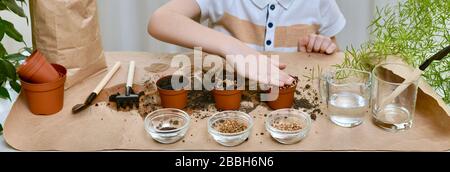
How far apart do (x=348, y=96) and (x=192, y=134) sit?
0.34 metres

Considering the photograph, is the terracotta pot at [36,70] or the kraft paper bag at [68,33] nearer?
the terracotta pot at [36,70]

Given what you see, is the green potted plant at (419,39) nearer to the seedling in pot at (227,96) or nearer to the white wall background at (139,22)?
the seedling in pot at (227,96)

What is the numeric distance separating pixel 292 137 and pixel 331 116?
13 cm

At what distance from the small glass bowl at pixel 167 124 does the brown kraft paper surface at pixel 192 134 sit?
0.05 feet

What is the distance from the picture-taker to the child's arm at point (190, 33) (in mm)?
1233

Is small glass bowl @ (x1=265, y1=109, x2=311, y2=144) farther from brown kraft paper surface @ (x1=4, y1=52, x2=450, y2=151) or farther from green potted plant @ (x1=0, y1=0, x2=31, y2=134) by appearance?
green potted plant @ (x1=0, y1=0, x2=31, y2=134)

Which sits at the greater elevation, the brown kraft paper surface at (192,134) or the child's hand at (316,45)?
the child's hand at (316,45)

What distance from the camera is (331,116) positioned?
1.05m

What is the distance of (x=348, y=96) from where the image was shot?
3.51 ft

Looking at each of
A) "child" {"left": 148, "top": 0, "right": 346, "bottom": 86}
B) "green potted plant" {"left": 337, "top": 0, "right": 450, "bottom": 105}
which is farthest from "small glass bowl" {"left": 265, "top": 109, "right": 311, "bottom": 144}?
"child" {"left": 148, "top": 0, "right": 346, "bottom": 86}

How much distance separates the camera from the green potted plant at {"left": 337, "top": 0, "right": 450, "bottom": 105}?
111 centimetres

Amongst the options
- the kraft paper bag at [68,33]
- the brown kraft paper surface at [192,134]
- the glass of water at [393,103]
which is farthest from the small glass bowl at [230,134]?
the kraft paper bag at [68,33]
